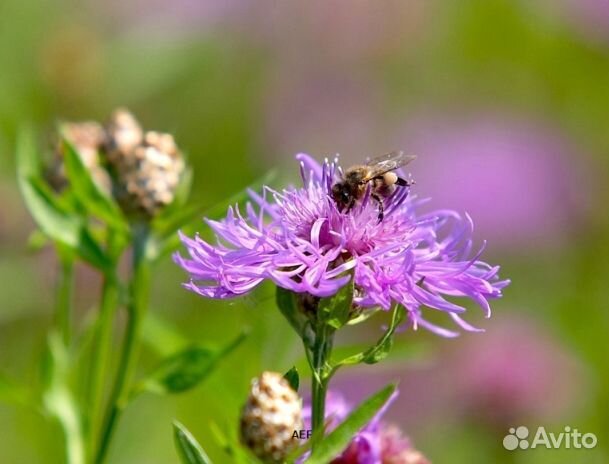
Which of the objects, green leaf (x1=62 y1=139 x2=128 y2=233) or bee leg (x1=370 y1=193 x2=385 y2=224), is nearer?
bee leg (x1=370 y1=193 x2=385 y2=224)

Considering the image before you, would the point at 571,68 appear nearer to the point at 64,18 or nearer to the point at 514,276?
the point at 514,276

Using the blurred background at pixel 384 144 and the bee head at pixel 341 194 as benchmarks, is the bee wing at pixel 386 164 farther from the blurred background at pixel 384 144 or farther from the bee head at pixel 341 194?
the blurred background at pixel 384 144

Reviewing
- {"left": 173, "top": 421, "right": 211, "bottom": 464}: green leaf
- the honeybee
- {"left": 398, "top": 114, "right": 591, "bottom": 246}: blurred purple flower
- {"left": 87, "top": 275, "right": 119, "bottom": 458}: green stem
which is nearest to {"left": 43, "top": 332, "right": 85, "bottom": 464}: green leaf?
{"left": 87, "top": 275, "right": 119, "bottom": 458}: green stem

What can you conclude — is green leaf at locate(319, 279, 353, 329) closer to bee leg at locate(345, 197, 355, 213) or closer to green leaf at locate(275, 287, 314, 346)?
green leaf at locate(275, 287, 314, 346)


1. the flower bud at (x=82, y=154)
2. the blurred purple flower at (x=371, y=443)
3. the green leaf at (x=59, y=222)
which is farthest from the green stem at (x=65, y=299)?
the blurred purple flower at (x=371, y=443)

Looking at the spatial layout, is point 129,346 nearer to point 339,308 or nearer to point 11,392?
point 11,392

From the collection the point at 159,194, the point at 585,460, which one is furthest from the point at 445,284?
the point at 585,460
